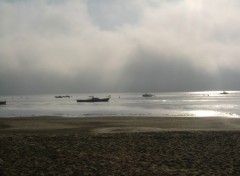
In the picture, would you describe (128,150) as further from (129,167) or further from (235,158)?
(235,158)

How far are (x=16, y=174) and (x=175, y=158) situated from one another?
23.8 ft

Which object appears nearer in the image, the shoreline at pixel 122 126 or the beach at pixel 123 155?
the beach at pixel 123 155

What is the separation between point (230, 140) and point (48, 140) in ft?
37.2

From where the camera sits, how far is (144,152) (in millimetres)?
19203

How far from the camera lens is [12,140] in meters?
23.5

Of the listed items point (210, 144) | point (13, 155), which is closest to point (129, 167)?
point (13, 155)

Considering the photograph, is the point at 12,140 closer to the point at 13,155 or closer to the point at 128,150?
the point at 13,155

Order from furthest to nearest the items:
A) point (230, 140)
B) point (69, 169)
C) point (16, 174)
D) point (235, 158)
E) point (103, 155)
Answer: point (230, 140)
point (103, 155)
point (235, 158)
point (69, 169)
point (16, 174)

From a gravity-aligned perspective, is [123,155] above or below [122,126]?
above

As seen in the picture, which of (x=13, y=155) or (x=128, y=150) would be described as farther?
(x=128, y=150)

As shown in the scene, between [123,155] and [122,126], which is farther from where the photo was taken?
[122,126]

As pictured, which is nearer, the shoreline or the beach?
the beach

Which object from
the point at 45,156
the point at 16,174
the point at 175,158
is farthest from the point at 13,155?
the point at 175,158

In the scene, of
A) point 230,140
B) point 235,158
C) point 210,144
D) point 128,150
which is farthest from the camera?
point 230,140
